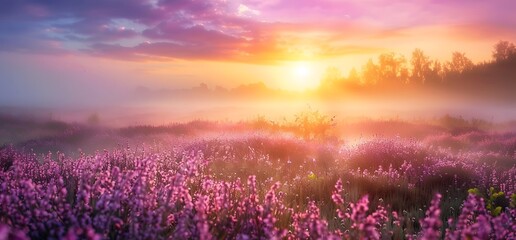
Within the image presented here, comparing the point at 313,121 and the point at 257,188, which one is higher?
the point at 313,121

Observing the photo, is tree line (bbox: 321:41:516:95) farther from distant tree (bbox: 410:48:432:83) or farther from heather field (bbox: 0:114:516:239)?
heather field (bbox: 0:114:516:239)

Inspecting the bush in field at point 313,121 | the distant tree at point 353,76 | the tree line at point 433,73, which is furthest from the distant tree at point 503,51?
the bush in field at point 313,121

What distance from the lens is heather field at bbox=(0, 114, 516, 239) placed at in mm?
2914

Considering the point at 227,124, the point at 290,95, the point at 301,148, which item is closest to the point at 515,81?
the point at 227,124

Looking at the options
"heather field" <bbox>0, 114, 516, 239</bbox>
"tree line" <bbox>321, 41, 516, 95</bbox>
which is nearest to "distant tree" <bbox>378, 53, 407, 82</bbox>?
"tree line" <bbox>321, 41, 516, 95</bbox>

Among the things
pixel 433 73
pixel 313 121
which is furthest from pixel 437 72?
pixel 313 121

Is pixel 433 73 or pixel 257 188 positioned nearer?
pixel 257 188

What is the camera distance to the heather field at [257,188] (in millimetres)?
2914

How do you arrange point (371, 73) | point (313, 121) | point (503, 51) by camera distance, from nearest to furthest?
point (313, 121), point (503, 51), point (371, 73)

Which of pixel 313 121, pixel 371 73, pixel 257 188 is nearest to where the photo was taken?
pixel 257 188

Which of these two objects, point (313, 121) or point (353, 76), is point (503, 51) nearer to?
point (353, 76)

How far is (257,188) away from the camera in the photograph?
7.12 meters

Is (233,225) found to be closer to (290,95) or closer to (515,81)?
(515,81)

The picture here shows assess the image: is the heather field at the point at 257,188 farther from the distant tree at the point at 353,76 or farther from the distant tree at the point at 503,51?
the distant tree at the point at 353,76
